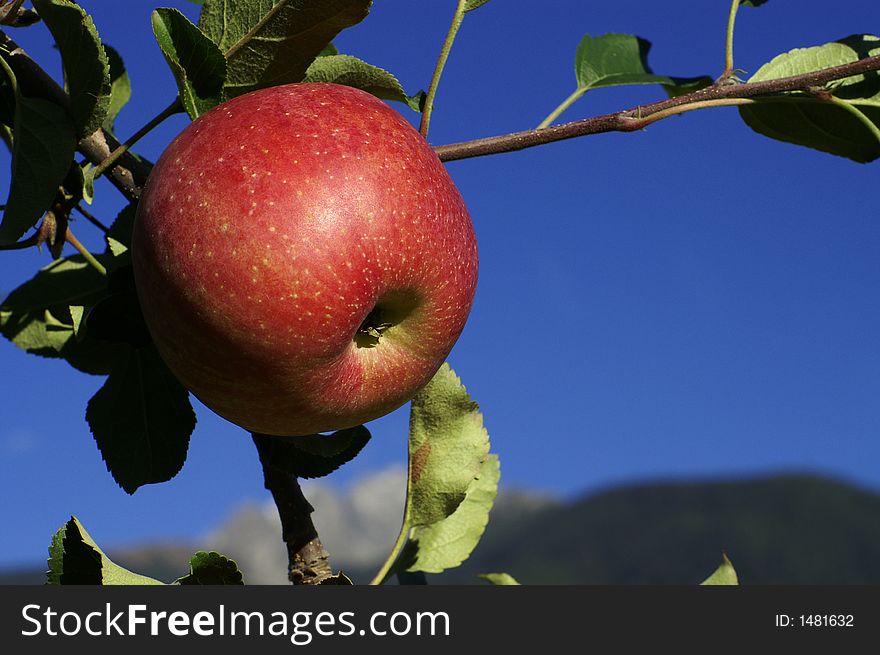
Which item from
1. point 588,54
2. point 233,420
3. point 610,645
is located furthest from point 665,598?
point 588,54

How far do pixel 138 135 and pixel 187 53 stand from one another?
0.11m

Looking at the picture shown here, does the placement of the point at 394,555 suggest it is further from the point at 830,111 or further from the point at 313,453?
the point at 830,111

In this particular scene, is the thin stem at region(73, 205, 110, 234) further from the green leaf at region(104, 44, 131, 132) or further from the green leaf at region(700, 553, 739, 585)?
the green leaf at region(700, 553, 739, 585)

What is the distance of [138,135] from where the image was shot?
948 millimetres

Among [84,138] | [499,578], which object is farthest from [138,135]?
[499,578]

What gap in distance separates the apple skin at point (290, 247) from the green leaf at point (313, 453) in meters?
0.09

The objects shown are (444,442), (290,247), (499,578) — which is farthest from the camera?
(499,578)

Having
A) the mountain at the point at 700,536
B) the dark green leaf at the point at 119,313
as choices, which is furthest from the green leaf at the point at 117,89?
the mountain at the point at 700,536

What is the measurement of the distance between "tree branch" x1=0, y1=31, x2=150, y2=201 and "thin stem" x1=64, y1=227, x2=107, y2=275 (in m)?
0.10

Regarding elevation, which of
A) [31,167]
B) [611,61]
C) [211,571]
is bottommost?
[211,571]

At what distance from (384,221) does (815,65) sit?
2.44 feet

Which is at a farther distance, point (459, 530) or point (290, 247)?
point (459, 530)

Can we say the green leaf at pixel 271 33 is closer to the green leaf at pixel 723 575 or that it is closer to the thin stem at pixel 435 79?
the thin stem at pixel 435 79

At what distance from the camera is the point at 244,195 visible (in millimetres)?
797
